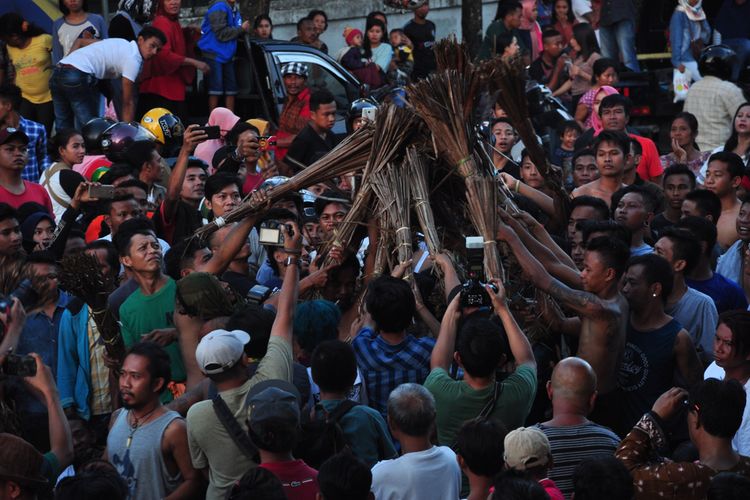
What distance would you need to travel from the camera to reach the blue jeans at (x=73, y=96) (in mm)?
13000

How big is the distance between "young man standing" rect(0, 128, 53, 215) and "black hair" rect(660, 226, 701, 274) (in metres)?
4.54

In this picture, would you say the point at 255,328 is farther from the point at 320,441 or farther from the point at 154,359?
the point at 320,441

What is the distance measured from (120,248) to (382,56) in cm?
1008

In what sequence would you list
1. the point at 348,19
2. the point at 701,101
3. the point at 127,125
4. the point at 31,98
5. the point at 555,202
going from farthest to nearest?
the point at 348,19
the point at 31,98
the point at 701,101
the point at 127,125
the point at 555,202

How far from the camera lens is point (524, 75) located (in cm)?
763

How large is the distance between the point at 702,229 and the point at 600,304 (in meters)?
1.82

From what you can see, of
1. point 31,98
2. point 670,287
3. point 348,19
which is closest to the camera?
point 670,287

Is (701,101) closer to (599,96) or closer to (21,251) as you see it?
(599,96)

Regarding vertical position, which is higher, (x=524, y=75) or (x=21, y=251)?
(x=524, y=75)

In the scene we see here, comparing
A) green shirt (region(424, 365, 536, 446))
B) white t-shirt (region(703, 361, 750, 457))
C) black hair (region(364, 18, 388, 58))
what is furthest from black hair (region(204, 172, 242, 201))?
black hair (region(364, 18, 388, 58))

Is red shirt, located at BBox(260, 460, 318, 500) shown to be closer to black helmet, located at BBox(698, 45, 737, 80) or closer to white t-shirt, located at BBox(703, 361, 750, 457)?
white t-shirt, located at BBox(703, 361, 750, 457)

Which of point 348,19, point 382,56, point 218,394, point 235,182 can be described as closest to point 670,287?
point 218,394

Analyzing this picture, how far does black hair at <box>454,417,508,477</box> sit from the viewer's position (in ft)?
16.5

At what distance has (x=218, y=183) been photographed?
29.4 ft
